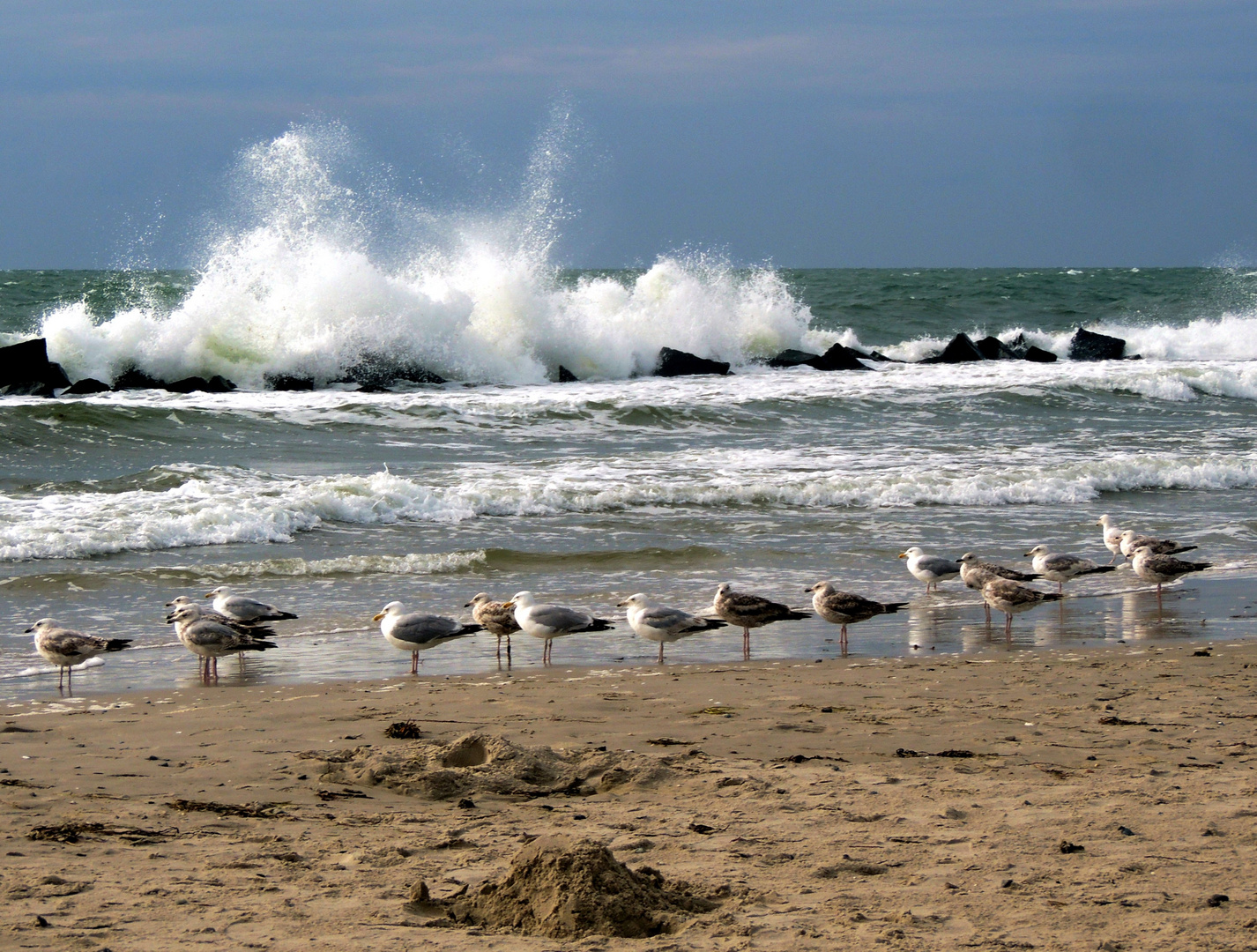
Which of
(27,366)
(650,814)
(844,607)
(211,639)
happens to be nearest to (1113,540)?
(844,607)

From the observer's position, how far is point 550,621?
7648 millimetres

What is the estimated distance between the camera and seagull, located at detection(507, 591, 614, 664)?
7.66 m

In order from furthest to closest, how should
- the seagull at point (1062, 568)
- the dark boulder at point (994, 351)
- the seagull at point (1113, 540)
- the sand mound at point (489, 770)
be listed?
the dark boulder at point (994, 351) < the seagull at point (1113, 540) < the seagull at point (1062, 568) < the sand mound at point (489, 770)

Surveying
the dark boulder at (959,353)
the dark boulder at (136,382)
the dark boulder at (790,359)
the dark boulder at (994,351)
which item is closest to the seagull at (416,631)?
the dark boulder at (136,382)

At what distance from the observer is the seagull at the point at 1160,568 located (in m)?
9.48

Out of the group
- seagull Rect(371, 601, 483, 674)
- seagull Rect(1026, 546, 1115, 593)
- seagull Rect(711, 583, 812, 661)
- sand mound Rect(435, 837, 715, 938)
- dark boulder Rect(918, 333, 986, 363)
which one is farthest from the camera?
dark boulder Rect(918, 333, 986, 363)

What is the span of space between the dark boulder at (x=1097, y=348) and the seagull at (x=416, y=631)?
28.5 meters

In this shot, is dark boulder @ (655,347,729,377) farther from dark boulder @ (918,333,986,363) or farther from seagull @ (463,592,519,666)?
seagull @ (463,592,519,666)

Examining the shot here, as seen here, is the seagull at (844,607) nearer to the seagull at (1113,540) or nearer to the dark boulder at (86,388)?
the seagull at (1113,540)

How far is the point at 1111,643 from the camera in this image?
8.04m

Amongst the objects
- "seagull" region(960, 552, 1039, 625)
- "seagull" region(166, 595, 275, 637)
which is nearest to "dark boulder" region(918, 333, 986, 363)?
"seagull" region(960, 552, 1039, 625)

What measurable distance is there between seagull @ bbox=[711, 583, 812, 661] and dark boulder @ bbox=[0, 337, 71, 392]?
1776 cm

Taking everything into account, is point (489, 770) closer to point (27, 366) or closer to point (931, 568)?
→ point (931, 568)

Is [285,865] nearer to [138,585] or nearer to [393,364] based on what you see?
[138,585]
